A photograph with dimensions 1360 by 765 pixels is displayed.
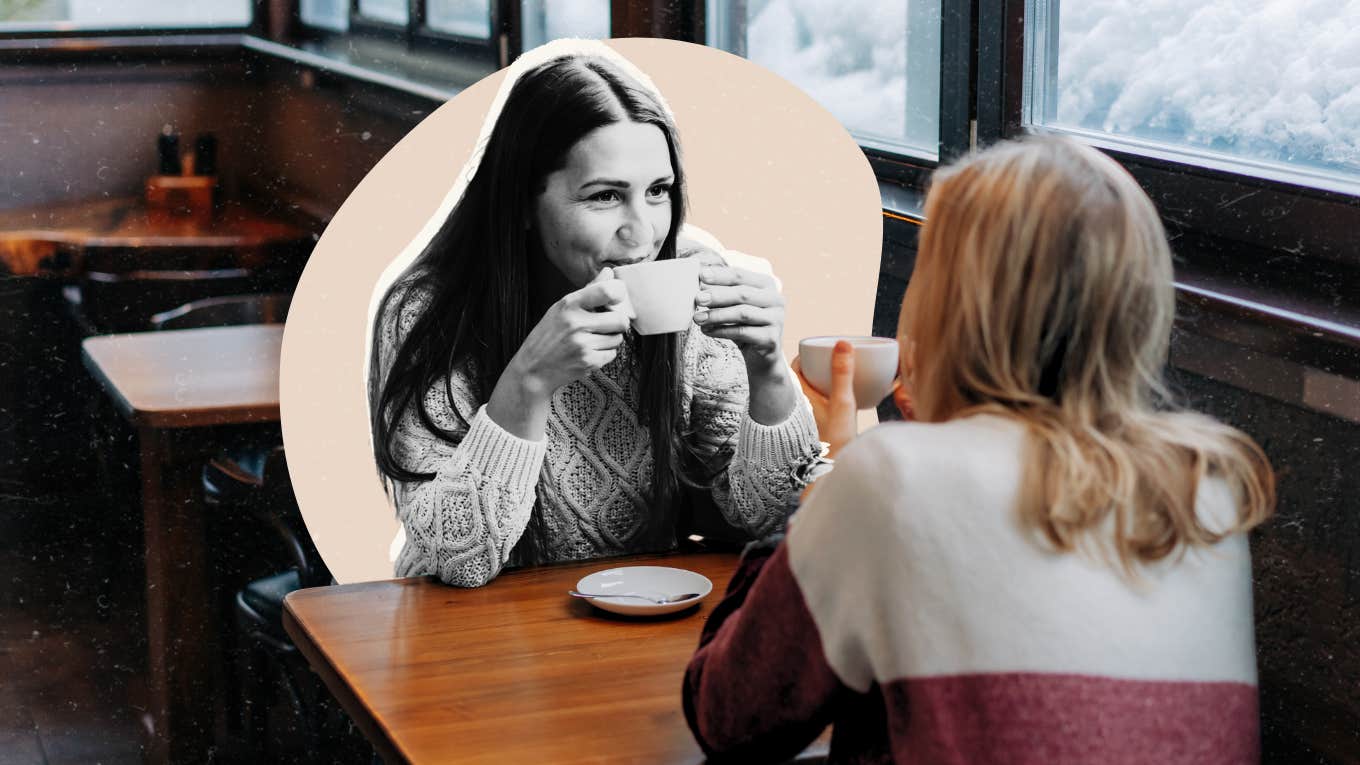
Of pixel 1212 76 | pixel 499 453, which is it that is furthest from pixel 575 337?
pixel 1212 76

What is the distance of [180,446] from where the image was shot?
188cm

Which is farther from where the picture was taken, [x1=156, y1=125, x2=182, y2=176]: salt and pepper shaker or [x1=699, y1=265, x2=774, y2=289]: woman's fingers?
[x1=156, y1=125, x2=182, y2=176]: salt and pepper shaker

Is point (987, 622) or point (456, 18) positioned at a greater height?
point (456, 18)

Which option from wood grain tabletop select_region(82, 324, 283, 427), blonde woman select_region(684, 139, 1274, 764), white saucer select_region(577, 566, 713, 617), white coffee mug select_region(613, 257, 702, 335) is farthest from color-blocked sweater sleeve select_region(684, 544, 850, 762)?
wood grain tabletop select_region(82, 324, 283, 427)

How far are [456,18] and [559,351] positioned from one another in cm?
54

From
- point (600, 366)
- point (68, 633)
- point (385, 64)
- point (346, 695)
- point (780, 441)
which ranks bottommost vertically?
point (68, 633)

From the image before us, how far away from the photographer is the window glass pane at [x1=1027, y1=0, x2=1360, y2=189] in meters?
1.65

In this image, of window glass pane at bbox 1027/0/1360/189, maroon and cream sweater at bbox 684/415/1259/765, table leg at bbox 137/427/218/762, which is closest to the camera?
maroon and cream sweater at bbox 684/415/1259/765

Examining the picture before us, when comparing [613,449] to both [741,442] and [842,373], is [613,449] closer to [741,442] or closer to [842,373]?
[741,442]

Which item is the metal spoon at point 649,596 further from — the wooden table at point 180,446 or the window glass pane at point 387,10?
the window glass pane at point 387,10

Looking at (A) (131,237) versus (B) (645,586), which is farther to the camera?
(A) (131,237)

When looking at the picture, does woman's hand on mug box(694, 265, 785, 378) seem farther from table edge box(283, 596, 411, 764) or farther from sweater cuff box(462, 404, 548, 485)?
table edge box(283, 596, 411, 764)

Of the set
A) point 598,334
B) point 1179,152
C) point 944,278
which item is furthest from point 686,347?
point 944,278

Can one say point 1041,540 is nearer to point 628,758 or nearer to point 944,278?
point 944,278
